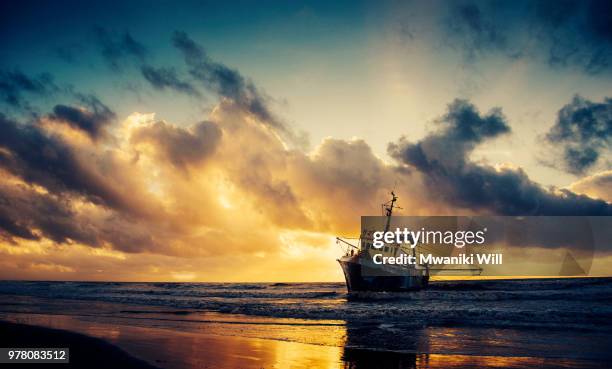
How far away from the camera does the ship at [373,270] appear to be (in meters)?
53.6

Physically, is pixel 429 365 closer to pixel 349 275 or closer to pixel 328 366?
pixel 328 366

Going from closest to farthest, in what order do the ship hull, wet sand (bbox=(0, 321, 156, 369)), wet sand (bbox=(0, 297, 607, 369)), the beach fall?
wet sand (bbox=(0, 321, 156, 369)) → wet sand (bbox=(0, 297, 607, 369)) → the beach → the ship hull

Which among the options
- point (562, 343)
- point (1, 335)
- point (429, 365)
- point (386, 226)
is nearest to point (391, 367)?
point (429, 365)

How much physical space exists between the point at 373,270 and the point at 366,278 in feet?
4.92

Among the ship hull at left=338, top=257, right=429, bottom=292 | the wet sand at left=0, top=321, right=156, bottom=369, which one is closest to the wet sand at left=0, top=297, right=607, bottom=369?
the wet sand at left=0, top=321, right=156, bottom=369

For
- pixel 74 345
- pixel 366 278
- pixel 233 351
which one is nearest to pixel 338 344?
pixel 233 351

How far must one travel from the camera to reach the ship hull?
175 feet

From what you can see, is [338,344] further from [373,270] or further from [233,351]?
[373,270]

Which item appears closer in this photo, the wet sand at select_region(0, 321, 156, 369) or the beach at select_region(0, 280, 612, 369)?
the wet sand at select_region(0, 321, 156, 369)

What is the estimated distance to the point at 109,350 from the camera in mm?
13531

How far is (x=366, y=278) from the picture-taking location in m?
53.3

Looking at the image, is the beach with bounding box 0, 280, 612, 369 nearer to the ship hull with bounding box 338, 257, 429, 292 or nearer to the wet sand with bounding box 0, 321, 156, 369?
the wet sand with bounding box 0, 321, 156, 369

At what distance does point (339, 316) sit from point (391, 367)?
683 inches

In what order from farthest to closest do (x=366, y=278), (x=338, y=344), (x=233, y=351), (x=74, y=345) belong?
1. (x=366, y=278)
2. (x=338, y=344)
3. (x=74, y=345)
4. (x=233, y=351)
